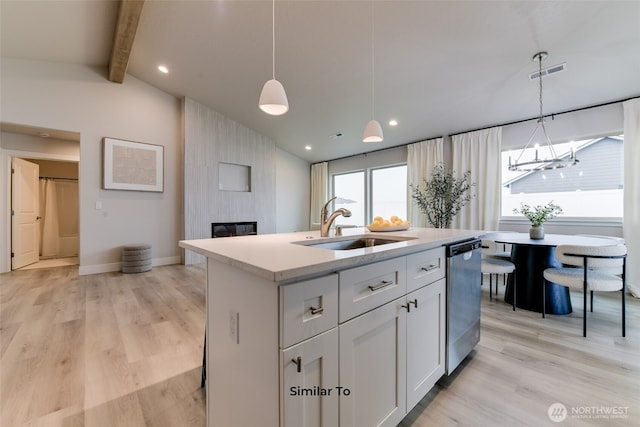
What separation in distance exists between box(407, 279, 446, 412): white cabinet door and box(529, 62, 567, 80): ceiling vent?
309 cm

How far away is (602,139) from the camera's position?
3.68 metres

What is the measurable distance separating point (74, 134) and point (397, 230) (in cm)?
543

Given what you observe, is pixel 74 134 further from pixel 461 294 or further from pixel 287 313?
pixel 461 294

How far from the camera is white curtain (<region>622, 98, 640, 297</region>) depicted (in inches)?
129

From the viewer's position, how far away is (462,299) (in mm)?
1781

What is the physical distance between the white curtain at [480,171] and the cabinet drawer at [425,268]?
11.5 ft

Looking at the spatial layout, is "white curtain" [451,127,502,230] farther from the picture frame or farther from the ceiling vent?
the picture frame

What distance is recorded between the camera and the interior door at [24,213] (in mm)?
4477

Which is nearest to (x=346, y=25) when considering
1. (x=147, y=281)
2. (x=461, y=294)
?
(x=461, y=294)

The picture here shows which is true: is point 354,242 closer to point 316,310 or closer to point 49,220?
point 316,310

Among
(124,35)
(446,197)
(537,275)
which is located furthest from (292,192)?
(537,275)

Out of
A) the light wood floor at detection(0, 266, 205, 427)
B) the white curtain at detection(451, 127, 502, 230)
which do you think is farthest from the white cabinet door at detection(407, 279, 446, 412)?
the white curtain at detection(451, 127, 502, 230)

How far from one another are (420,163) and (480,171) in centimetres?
114

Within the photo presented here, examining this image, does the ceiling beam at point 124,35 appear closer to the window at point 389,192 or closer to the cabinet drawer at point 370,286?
the cabinet drawer at point 370,286
